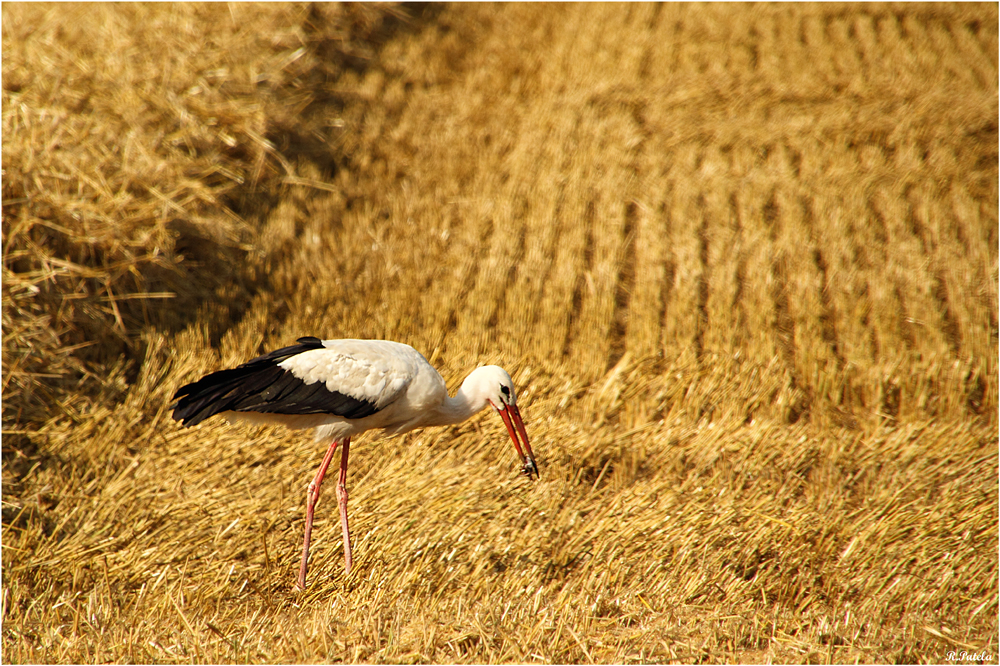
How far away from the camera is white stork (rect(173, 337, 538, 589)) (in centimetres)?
439

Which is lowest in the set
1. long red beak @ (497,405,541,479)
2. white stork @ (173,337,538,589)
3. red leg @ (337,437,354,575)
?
red leg @ (337,437,354,575)

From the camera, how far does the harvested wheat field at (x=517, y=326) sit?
464 cm

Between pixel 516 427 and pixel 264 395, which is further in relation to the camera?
pixel 516 427

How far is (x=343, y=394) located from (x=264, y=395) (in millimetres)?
455

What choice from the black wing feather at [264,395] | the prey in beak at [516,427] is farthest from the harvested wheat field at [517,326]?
the black wing feather at [264,395]

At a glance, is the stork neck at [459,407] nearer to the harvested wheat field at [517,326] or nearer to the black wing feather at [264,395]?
the black wing feather at [264,395]

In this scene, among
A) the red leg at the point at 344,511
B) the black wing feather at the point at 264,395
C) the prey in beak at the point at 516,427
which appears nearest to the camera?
the black wing feather at the point at 264,395

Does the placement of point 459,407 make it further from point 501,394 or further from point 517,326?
point 517,326

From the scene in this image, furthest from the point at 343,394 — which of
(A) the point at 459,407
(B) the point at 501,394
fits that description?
(B) the point at 501,394

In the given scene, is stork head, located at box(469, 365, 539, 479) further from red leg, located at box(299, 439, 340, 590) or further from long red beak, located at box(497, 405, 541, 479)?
red leg, located at box(299, 439, 340, 590)

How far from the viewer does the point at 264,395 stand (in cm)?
441

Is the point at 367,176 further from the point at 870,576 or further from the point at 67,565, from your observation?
the point at 870,576

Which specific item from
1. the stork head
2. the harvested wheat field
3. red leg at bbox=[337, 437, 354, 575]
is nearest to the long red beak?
the stork head

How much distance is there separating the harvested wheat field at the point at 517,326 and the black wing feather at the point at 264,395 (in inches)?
40.8
